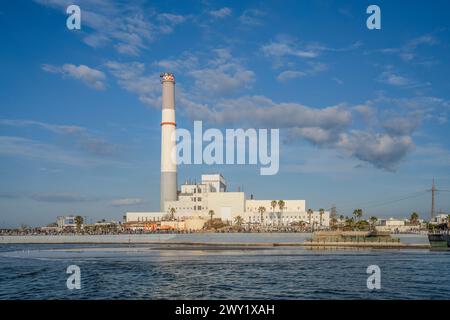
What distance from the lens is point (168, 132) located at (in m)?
167

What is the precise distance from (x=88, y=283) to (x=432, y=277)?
31.1 m

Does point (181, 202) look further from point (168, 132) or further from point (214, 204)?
point (168, 132)

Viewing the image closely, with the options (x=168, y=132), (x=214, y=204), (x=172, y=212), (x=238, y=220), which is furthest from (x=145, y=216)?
(x=168, y=132)

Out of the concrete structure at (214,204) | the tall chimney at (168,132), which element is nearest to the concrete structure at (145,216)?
the concrete structure at (214,204)

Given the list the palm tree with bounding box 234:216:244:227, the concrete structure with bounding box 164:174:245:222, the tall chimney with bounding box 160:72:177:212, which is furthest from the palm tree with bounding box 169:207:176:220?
the palm tree with bounding box 234:216:244:227

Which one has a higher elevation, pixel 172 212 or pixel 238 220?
pixel 172 212

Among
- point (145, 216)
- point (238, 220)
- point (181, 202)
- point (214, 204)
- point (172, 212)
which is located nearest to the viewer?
point (172, 212)

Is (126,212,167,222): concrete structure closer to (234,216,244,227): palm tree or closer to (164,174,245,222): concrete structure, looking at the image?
(164,174,245,222): concrete structure

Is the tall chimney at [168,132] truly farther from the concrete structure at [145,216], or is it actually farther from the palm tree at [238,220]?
the palm tree at [238,220]
